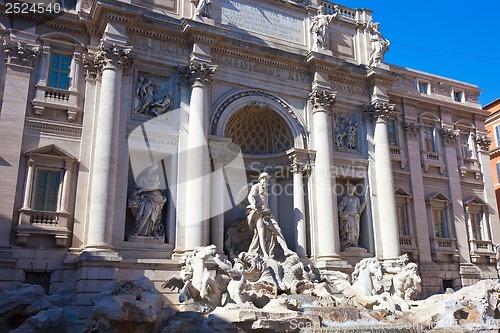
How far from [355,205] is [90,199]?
35.1 ft

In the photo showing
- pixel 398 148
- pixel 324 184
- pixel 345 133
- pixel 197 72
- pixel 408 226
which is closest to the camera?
pixel 197 72

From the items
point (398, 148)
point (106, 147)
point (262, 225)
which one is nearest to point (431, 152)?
point (398, 148)

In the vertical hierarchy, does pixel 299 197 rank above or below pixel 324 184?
below

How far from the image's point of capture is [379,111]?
72.6 feet

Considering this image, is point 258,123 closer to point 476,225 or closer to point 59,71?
point 59,71

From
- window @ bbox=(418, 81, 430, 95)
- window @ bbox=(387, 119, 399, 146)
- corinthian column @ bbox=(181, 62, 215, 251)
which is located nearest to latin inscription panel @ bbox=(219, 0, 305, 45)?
corinthian column @ bbox=(181, 62, 215, 251)

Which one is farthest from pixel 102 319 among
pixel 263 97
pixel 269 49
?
pixel 269 49

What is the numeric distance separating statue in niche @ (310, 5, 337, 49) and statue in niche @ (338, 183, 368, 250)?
22.3ft

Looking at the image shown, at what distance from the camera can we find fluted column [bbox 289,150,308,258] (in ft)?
63.6

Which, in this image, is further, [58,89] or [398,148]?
[398,148]

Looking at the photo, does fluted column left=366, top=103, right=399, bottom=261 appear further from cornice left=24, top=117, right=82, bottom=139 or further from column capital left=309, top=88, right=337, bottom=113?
cornice left=24, top=117, right=82, bottom=139

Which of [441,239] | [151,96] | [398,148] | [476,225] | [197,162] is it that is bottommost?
[441,239]

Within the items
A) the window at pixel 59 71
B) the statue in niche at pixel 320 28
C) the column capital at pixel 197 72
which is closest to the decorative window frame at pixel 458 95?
the statue in niche at pixel 320 28

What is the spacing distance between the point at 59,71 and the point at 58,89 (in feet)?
2.65
